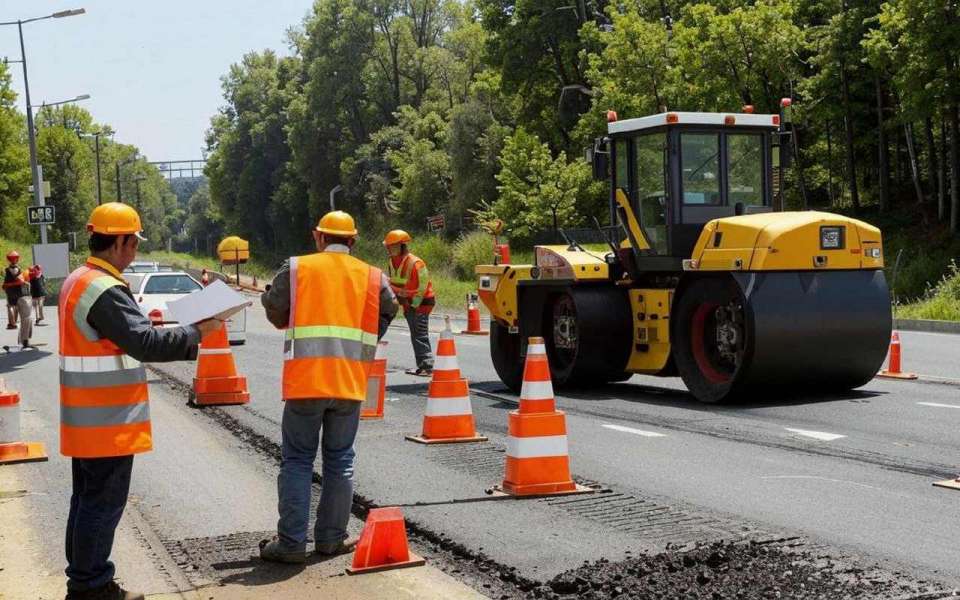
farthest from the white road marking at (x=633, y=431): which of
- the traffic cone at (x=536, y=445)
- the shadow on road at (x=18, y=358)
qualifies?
the shadow on road at (x=18, y=358)

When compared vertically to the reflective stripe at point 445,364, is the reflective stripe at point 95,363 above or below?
above

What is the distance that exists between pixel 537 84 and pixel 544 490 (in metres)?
50.3

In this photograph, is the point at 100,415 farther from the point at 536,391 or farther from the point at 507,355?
the point at 507,355

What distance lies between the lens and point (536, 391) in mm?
8148

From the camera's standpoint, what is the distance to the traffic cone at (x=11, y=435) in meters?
10.0

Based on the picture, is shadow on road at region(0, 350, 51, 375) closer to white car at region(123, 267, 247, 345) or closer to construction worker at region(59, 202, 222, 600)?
white car at region(123, 267, 247, 345)

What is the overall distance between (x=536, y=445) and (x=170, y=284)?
17587mm

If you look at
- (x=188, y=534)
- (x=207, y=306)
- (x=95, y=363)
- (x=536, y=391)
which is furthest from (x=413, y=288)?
(x=95, y=363)

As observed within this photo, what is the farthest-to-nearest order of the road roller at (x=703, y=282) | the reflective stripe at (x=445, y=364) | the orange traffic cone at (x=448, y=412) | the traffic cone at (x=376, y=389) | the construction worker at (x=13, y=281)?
the construction worker at (x=13, y=281), the traffic cone at (x=376, y=389), the road roller at (x=703, y=282), the orange traffic cone at (x=448, y=412), the reflective stripe at (x=445, y=364)

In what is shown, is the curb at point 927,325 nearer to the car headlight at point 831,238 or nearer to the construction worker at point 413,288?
the construction worker at point 413,288

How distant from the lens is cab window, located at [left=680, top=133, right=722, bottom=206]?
13.6 m

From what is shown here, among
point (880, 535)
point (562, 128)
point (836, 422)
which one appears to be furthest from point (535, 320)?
point (562, 128)

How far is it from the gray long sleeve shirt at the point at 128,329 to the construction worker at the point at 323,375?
1.09 metres

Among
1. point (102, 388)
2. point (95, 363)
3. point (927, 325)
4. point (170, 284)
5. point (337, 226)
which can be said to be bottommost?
point (927, 325)
